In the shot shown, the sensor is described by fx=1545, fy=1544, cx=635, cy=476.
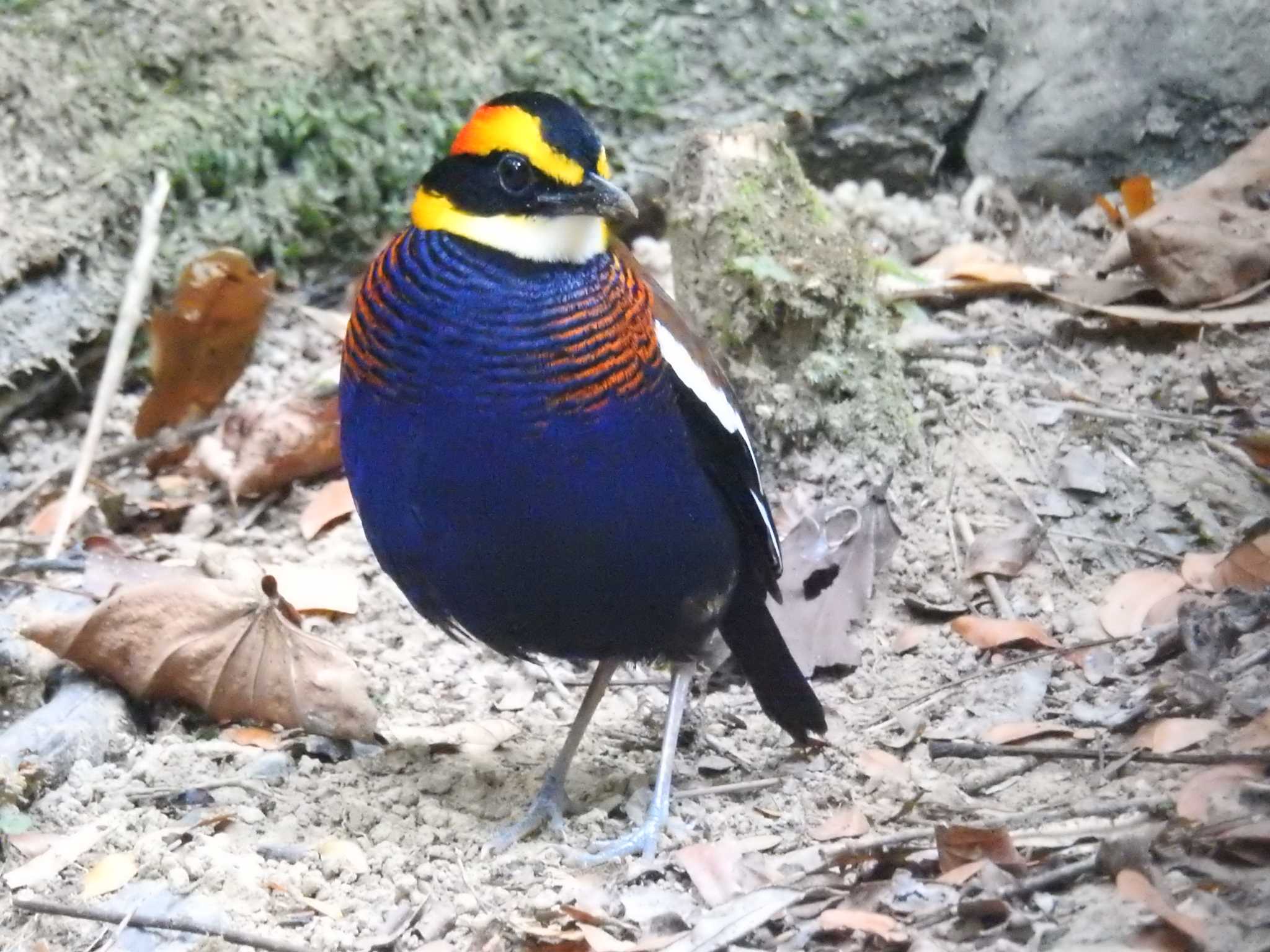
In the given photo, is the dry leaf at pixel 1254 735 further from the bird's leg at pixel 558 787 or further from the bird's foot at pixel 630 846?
the bird's leg at pixel 558 787

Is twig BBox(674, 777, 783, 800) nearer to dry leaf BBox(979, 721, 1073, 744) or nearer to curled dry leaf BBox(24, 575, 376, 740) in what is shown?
dry leaf BBox(979, 721, 1073, 744)

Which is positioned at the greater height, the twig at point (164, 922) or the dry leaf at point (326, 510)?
the dry leaf at point (326, 510)

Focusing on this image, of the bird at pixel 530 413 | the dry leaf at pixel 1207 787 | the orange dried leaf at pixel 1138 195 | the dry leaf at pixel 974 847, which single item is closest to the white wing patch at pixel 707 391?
the bird at pixel 530 413

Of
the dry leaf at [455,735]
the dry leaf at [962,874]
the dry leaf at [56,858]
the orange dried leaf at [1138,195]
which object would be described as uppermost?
the orange dried leaf at [1138,195]

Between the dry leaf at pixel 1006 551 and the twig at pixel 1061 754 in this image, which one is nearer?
the twig at pixel 1061 754

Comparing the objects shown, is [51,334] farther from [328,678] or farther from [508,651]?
[508,651]

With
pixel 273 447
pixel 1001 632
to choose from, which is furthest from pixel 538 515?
pixel 273 447

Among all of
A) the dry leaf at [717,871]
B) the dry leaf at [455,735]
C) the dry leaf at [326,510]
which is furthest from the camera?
the dry leaf at [326,510]
